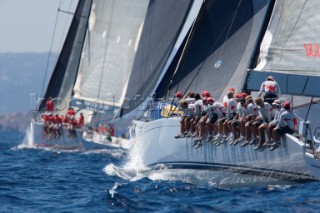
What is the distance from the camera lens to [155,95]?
23.7 meters

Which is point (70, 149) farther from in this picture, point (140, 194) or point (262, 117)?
point (262, 117)

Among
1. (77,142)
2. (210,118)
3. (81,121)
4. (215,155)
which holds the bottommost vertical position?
(77,142)

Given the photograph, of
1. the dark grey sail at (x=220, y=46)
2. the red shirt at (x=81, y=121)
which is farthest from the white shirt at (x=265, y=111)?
the red shirt at (x=81, y=121)

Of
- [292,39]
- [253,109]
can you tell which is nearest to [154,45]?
[292,39]

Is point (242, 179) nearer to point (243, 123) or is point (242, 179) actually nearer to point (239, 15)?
point (243, 123)

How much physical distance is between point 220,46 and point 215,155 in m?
3.67

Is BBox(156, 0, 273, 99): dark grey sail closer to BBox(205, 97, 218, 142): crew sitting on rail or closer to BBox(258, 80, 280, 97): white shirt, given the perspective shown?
BBox(205, 97, 218, 142): crew sitting on rail

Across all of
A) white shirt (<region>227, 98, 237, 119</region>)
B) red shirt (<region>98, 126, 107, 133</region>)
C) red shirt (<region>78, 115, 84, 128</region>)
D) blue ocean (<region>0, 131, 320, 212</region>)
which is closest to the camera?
blue ocean (<region>0, 131, 320, 212</region>)

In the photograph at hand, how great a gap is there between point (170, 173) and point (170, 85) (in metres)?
2.46

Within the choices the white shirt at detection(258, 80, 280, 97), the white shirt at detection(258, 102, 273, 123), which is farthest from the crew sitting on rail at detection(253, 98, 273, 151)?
the white shirt at detection(258, 80, 280, 97)

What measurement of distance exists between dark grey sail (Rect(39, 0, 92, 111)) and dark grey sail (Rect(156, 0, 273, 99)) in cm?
1929

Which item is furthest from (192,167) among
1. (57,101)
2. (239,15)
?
(57,101)

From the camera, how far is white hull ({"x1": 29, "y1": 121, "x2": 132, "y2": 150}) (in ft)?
124

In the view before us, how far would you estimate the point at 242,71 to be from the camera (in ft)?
66.0
